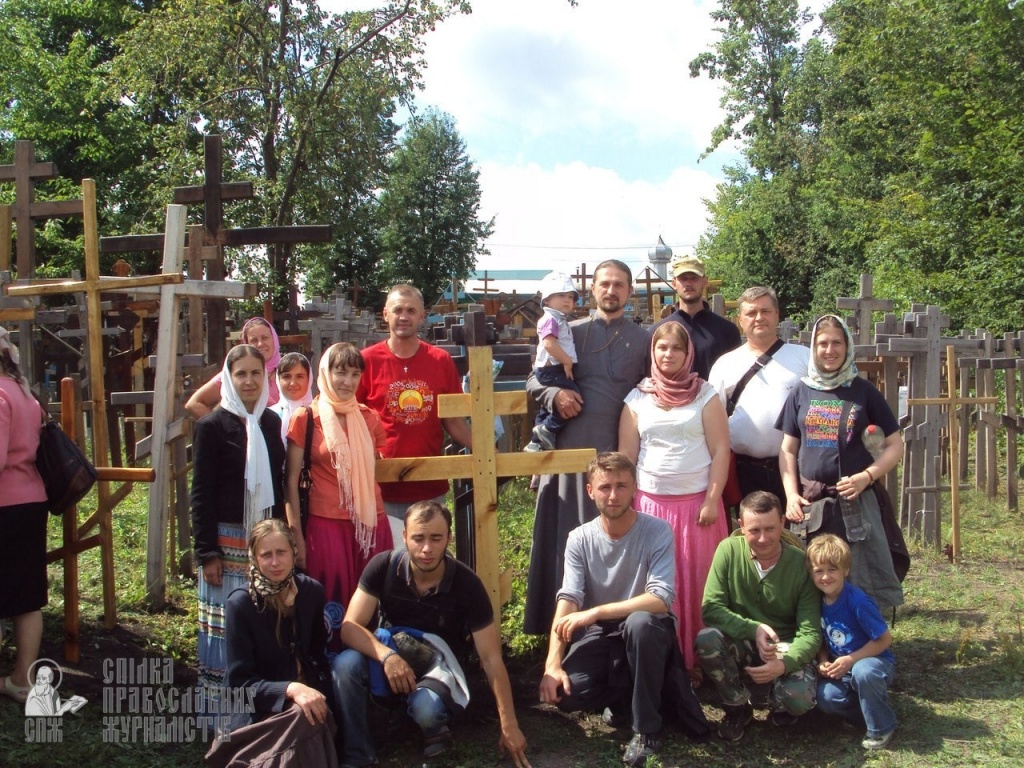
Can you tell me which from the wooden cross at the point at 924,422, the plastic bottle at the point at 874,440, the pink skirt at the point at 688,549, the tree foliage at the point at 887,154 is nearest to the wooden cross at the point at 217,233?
the pink skirt at the point at 688,549

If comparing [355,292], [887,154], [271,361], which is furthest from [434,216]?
[271,361]

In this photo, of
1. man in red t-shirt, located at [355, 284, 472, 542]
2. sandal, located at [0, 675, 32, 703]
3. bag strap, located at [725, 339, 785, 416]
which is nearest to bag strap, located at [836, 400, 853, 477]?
bag strap, located at [725, 339, 785, 416]

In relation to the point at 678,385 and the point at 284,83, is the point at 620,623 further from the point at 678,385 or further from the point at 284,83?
the point at 284,83

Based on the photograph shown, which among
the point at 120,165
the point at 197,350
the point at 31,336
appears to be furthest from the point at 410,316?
the point at 120,165

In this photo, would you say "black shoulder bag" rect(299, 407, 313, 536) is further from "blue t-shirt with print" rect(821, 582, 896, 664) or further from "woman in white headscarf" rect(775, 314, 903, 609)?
"blue t-shirt with print" rect(821, 582, 896, 664)

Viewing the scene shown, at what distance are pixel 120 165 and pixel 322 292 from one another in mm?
8690

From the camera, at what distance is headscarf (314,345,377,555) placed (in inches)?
166

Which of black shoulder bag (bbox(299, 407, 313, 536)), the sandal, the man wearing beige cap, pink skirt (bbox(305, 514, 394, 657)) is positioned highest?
the man wearing beige cap

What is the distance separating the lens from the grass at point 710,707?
3918 mm

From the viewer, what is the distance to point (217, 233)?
625 centimetres

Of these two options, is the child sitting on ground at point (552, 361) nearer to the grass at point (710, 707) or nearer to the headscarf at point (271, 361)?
the grass at point (710, 707)

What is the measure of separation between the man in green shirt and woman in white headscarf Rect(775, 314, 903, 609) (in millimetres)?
367

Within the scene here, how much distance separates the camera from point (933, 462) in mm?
7191

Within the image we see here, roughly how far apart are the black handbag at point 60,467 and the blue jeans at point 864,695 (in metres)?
3.34
